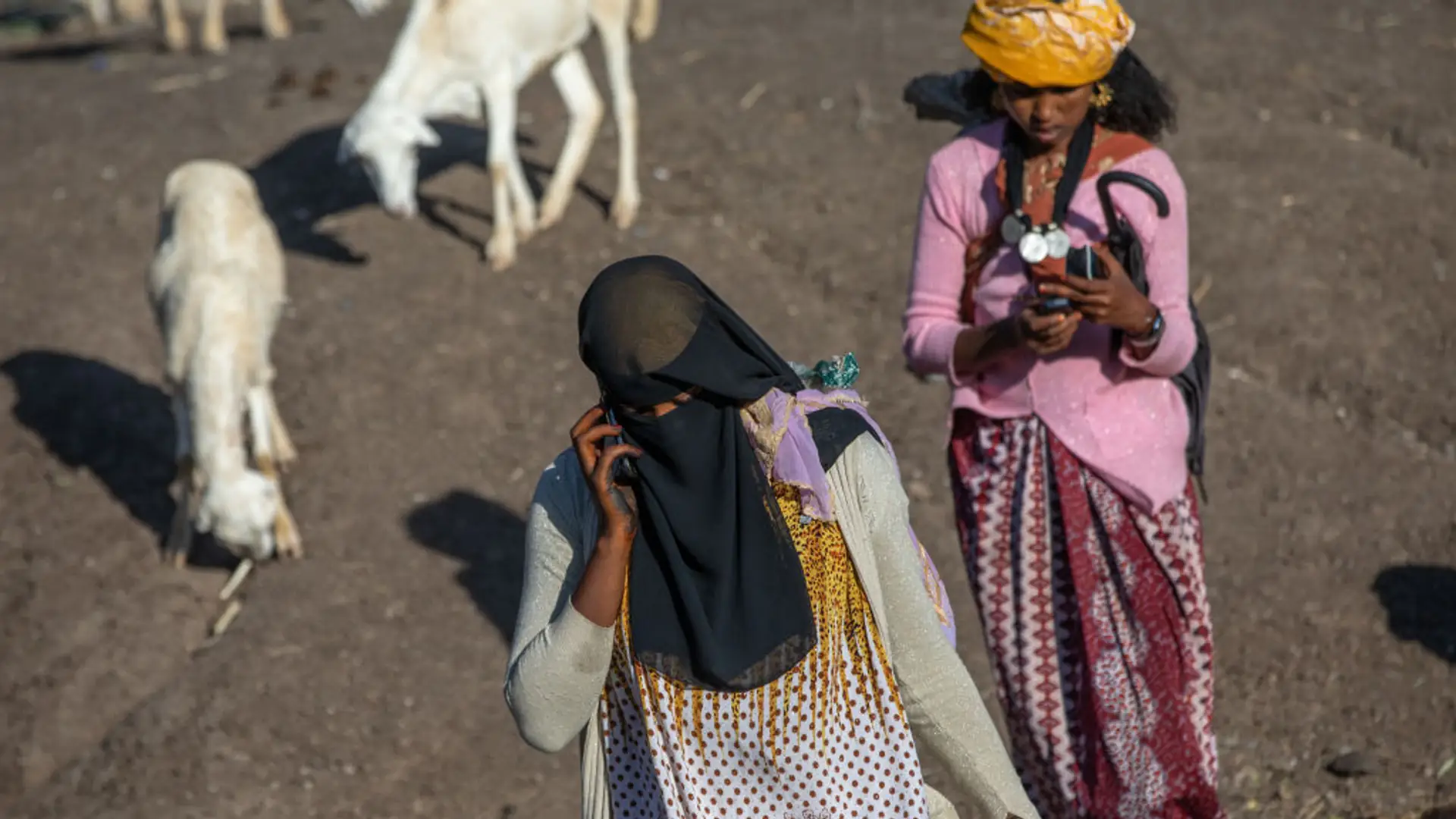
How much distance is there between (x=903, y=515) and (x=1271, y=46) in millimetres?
7847

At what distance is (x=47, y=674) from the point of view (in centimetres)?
582

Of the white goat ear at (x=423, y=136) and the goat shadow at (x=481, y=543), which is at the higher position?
the white goat ear at (x=423, y=136)

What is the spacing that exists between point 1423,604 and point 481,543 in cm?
309

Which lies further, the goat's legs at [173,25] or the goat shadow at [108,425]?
the goat's legs at [173,25]

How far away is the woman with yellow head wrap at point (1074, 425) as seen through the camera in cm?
315

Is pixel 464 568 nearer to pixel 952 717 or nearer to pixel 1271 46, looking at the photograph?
pixel 952 717

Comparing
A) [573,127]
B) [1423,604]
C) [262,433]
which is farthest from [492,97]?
[1423,604]

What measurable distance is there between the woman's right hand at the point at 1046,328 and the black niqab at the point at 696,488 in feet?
2.81

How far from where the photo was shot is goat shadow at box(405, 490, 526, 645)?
5.76m

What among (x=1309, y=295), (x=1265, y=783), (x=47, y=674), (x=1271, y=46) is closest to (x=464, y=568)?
(x=47, y=674)

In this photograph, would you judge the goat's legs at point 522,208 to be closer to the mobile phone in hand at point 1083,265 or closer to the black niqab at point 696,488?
the mobile phone in hand at point 1083,265

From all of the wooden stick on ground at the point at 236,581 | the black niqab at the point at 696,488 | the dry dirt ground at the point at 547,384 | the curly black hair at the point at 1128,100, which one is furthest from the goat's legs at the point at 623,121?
the black niqab at the point at 696,488

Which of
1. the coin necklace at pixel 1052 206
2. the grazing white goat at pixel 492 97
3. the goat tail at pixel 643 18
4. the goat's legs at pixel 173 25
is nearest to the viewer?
the coin necklace at pixel 1052 206

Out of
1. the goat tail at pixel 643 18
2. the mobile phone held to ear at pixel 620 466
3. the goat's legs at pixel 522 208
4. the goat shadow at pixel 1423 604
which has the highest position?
the mobile phone held to ear at pixel 620 466
